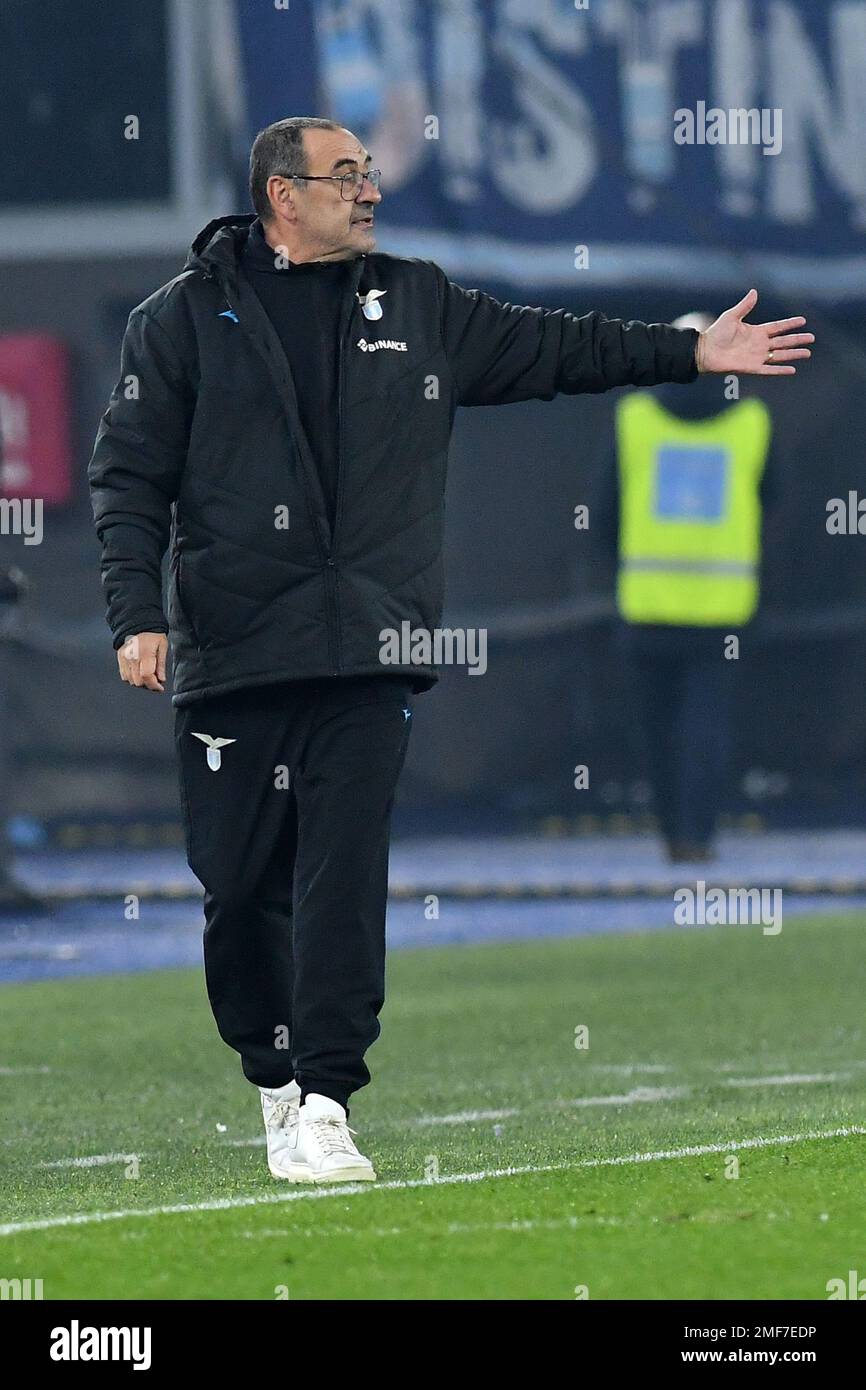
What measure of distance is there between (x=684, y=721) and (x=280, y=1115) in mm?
9906

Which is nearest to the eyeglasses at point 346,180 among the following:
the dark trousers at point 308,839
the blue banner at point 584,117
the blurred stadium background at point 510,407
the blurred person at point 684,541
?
the dark trousers at point 308,839

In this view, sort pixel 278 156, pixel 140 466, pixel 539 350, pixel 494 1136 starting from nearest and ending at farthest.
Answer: pixel 140 466, pixel 278 156, pixel 539 350, pixel 494 1136

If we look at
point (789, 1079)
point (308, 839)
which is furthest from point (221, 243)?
point (789, 1079)

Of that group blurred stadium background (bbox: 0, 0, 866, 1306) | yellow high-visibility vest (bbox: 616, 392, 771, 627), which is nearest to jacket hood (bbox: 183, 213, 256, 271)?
blurred stadium background (bbox: 0, 0, 866, 1306)

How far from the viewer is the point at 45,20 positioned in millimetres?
19562

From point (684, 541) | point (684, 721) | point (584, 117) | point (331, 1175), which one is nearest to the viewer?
point (331, 1175)

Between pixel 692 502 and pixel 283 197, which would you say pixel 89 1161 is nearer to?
pixel 283 197

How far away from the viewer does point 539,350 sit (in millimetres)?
6648

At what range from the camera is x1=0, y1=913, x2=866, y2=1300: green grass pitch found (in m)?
5.38

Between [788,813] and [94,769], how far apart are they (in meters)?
3.94

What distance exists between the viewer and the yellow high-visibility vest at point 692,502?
54.6 feet

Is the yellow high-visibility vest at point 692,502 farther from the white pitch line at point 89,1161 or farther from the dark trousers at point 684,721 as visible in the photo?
the white pitch line at point 89,1161

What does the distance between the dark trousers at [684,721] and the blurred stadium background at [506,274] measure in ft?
3.85
